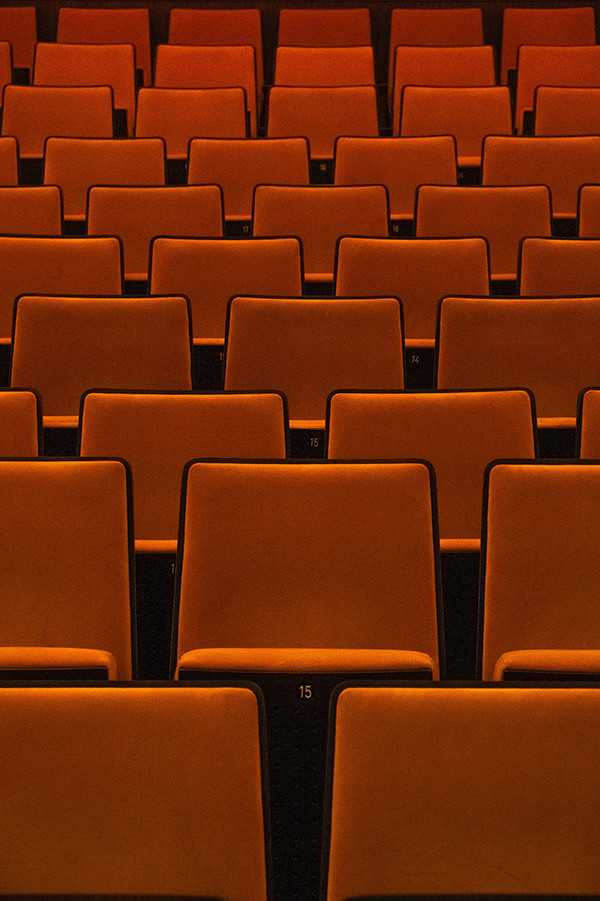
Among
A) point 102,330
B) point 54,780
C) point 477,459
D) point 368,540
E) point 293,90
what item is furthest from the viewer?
point 293,90

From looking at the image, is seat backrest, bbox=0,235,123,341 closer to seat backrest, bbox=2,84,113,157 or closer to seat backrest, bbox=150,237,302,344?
seat backrest, bbox=150,237,302,344

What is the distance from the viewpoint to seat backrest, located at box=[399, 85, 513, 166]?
68.8 inches

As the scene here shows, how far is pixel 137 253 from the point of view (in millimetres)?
1355

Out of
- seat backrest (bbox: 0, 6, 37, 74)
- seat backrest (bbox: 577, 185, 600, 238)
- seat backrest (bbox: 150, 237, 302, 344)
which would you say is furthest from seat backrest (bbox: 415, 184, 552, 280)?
seat backrest (bbox: 0, 6, 37, 74)

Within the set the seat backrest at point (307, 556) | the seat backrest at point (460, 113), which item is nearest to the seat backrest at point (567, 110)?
the seat backrest at point (460, 113)

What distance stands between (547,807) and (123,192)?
3.55ft

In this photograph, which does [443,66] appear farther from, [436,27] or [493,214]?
[493,214]

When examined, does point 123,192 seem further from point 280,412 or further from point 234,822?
point 234,822

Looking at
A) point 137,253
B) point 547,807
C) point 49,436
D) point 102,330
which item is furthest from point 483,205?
point 547,807

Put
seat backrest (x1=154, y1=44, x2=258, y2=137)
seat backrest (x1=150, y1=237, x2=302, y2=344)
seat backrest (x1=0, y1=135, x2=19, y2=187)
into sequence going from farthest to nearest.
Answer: seat backrest (x1=154, y1=44, x2=258, y2=137) → seat backrest (x1=0, y1=135, x2=19, y2=187) → seat backrest (x1=150, y1=237, x2=302, y2=344)

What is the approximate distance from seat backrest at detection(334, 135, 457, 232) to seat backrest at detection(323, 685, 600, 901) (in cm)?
119

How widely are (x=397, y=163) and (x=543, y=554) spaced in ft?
3.31

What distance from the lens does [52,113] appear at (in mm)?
1748

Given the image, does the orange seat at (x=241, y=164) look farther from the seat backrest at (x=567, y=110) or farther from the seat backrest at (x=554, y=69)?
the seat backrest at (x=554, y=69)
